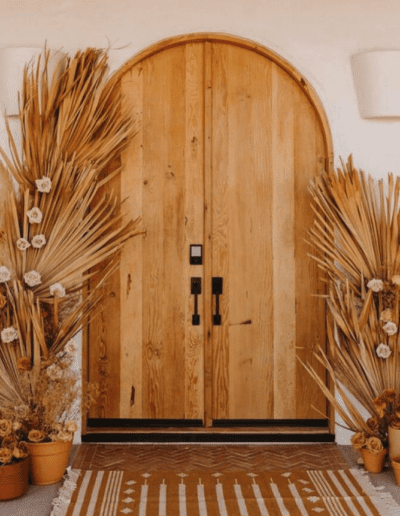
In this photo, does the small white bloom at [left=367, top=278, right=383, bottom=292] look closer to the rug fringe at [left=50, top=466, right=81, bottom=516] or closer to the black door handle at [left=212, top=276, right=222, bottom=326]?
the black door handle at [left=212, top=276, right=222, bottom=326]

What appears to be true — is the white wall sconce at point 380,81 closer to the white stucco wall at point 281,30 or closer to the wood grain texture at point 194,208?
the white stucco wall at point 281,30

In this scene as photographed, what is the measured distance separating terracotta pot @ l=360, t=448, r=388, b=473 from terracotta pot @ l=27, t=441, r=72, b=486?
1.60 meters

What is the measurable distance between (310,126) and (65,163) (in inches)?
59.5

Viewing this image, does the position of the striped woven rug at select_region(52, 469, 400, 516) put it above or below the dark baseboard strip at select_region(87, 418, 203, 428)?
below

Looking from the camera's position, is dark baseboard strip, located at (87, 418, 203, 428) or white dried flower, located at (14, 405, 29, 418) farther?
dark baseboard strip, located at (87, 418, 203, 428)

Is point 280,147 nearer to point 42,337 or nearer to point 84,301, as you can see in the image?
point 84,301

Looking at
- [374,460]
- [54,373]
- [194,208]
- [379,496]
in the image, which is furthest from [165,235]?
[379,496]

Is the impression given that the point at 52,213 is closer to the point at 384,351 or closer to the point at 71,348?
the point at 71,348

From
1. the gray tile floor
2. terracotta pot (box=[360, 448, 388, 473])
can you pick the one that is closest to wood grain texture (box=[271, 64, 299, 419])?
terracotta pot (box=[360, 448, 388, 473])

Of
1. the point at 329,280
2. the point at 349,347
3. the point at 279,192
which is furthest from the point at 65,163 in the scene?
the point at 349,347

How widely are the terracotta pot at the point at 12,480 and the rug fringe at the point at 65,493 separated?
0.61 ft

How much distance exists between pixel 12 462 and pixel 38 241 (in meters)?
1.16

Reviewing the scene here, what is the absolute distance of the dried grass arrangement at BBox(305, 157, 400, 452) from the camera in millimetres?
3426

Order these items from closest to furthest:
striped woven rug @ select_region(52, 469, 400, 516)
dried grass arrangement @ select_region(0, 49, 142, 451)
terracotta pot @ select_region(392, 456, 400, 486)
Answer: striped woven rug @ select_region(52, 469, 400, 516)
terracotta pot @ select_region(392, 456, 400, 486)
dried grass arrangement @ select_region(0, 49, 142, 451)
